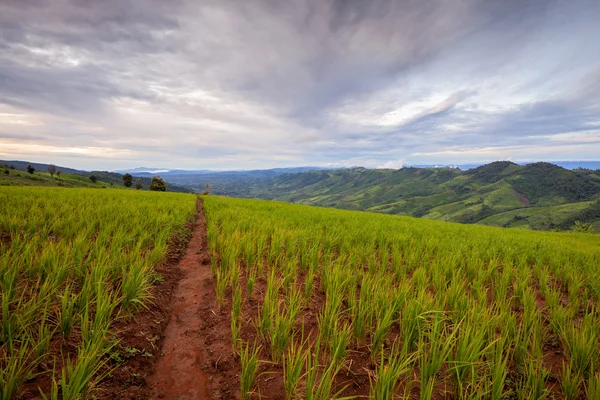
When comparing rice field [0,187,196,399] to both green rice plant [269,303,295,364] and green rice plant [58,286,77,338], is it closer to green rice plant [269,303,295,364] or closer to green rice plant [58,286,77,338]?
green rice plant [58,286,77,338]

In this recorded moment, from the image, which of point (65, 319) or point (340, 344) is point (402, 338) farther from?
point (65, 319)

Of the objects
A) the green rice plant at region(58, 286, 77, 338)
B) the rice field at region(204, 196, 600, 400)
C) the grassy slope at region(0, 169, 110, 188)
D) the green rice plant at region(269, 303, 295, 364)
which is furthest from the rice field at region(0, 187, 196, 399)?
the grassy slope at region(0, 169, 110, 188)

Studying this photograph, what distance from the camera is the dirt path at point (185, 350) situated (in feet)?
8.75

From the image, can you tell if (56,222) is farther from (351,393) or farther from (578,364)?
(578,364)

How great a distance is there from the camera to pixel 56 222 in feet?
21.0

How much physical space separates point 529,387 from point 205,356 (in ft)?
11.8

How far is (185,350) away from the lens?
327 cm

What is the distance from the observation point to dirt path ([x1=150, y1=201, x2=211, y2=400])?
267 centimetres

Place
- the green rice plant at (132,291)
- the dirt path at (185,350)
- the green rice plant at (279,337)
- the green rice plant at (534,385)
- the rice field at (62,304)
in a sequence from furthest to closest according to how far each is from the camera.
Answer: the green rice plant at (132,291) < the green rice plant at (279,337) < the dirt path at (185,350) < the green rice plant at (534,385) < the rice field at (62,304)

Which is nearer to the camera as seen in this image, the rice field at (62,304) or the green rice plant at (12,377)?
the green rice plant at (12,377)

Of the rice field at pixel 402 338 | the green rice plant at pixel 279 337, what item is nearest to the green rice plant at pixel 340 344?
the rice field at pixel 402 338

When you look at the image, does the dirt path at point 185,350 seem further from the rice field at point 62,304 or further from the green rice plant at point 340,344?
the green rice plant at point 340,344

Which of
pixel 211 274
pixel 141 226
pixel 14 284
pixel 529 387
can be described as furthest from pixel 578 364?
pixel 141 226

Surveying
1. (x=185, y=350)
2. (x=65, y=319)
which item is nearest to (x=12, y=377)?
(x=65, y=319)
